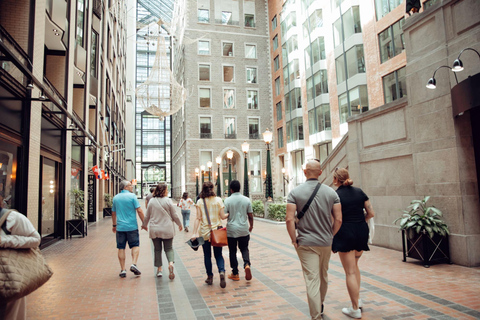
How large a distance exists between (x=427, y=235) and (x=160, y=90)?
49.8 ft

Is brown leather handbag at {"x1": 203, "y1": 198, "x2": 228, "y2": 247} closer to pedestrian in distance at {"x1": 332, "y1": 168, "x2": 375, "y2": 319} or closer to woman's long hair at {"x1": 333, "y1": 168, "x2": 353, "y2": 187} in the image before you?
pedestrian in distance at {"x1": 332, "y1": 168, "x2": 375, "y2": 319}

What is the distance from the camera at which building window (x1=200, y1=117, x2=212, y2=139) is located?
4294cm

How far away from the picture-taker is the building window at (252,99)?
4456cm

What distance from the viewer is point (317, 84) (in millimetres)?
33656

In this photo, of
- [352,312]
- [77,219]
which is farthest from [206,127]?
[352,312]

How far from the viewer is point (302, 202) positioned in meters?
4.04

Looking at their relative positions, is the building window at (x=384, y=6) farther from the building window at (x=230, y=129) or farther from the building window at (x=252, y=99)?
the building window at (x=230, y=129)

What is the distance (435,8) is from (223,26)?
40.7m

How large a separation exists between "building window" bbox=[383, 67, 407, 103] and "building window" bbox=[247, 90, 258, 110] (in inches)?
855

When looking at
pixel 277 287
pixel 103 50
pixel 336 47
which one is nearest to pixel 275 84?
pixel 336 47

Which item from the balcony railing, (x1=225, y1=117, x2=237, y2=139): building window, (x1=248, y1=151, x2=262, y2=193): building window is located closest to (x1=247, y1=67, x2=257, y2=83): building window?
(x1=225, y1=117, x2=237, y2=139): building window

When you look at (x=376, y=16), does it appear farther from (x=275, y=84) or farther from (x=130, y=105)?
(x=130, y=105)

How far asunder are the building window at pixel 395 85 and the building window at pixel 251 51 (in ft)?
78.2

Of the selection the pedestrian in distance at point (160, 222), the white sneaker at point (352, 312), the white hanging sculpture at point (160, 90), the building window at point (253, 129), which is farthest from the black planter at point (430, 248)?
the building window at point (253, 129)
